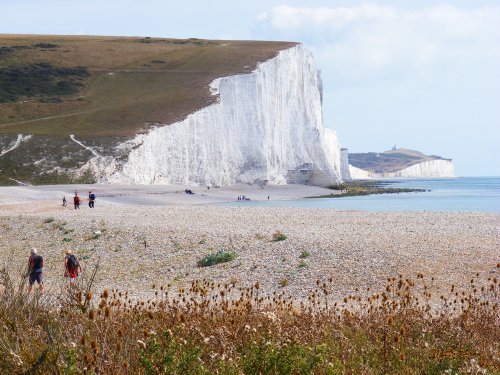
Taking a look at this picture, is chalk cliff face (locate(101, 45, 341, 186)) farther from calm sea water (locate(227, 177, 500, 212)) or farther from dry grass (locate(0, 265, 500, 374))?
dry grass (locate(0, 265, 500, 374))

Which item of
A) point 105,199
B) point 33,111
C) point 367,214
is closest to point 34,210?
point 105,199

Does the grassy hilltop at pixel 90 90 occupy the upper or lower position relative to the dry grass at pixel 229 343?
upper

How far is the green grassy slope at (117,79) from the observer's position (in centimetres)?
7106

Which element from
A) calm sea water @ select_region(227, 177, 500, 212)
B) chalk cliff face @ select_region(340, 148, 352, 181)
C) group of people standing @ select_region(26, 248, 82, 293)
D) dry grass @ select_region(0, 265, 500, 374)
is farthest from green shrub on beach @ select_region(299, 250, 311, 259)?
chalk cliff face @ select_region(340, 148, 352, 181)

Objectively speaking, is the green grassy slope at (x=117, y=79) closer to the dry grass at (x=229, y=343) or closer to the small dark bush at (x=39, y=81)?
the small dark bush at (x=39, y=81)

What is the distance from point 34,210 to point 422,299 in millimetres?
27255

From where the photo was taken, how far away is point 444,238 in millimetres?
22047

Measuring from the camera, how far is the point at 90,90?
86.7m

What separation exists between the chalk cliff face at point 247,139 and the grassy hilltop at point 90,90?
Answer: 1.83 m

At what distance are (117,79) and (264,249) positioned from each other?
74.9m

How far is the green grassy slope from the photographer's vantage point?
2798 inches

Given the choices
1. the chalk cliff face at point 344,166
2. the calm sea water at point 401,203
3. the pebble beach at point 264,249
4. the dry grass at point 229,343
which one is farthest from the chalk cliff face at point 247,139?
the dry grass at point 229,343

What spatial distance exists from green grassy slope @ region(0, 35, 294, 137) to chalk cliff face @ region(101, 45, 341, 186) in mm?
2124

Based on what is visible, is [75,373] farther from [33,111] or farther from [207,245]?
[33,111]
